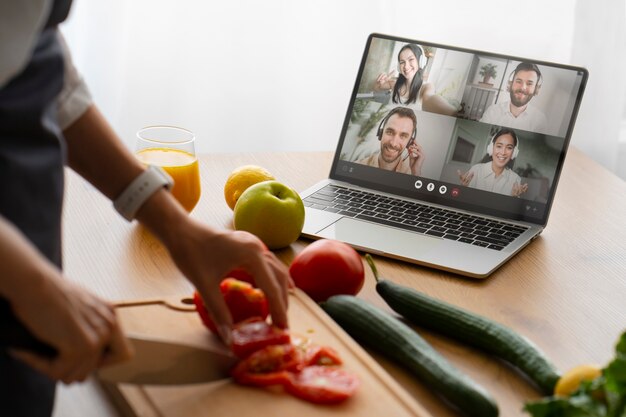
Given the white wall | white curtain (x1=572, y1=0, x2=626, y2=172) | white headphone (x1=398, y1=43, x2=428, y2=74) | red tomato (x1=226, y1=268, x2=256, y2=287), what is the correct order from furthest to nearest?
white curtain (x1=572, y1=0, x2=626, y2=172)
the white wall
white headphone (x1=398, y1=43, x2=428, y2=74)
red tomato (x1=226, y1=268, x2=256, y2=287)

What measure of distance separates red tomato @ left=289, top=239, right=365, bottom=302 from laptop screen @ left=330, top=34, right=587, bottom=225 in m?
0.37

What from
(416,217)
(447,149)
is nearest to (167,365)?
(416,217)

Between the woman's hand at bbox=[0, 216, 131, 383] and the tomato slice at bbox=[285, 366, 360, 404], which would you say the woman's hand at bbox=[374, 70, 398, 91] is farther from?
the woman's hand at bbox=[0, 216, 131, 383]

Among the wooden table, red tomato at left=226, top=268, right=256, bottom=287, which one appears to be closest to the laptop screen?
the wooden table

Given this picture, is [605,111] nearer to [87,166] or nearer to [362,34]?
[362,34]

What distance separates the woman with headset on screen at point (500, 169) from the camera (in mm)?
1605

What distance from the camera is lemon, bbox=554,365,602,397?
1.02m

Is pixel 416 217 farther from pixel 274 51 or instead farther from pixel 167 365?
pixel 274 51

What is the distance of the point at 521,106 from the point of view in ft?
5.29

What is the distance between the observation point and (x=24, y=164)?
0.94m

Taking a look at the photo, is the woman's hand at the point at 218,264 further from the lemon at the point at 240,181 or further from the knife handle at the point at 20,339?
the lemon at the point at 240,181

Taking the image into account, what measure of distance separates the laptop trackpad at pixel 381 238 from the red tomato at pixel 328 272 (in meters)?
0.15

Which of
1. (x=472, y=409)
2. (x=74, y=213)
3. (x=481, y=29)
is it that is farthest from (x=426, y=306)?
(x=481, y=29)

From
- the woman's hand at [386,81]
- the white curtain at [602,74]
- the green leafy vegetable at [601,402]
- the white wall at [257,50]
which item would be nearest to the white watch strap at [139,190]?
the green leafy vegetable at [601,402]
